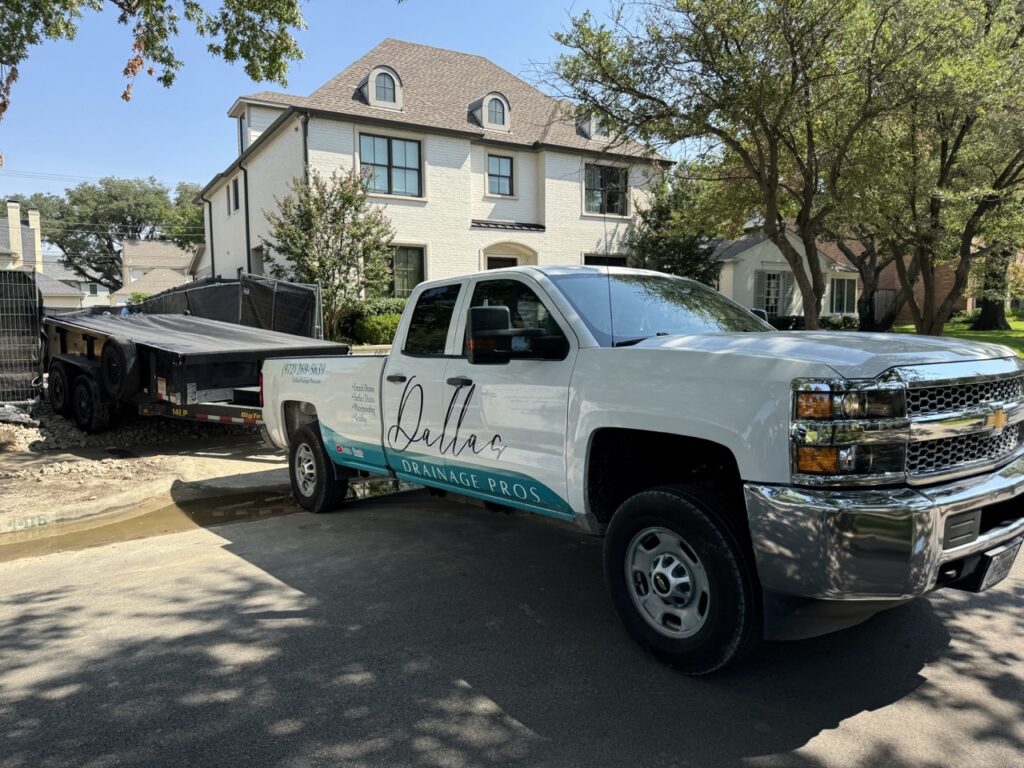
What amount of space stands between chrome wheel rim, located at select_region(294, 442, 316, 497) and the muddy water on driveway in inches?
9.7

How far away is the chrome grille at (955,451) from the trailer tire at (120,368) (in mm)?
8592

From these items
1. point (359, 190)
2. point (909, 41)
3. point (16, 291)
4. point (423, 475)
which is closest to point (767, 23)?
point (909, 41)

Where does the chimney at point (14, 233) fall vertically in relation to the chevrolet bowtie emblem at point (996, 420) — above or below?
above

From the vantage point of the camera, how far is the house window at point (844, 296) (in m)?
35.1

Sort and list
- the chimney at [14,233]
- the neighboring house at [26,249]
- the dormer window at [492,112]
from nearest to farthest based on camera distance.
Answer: the dormer window at [492,112] → the neighboring house at [26,249] → the chimney at [14,233]

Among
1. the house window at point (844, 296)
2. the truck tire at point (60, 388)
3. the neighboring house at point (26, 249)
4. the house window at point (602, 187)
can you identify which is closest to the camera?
the truck tire at point (60, 388)

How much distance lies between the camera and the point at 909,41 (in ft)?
36.9

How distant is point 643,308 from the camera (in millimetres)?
4418

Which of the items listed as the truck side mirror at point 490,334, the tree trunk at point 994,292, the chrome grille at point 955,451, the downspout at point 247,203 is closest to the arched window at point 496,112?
the downspout at point 247,203

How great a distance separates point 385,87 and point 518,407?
847 inches

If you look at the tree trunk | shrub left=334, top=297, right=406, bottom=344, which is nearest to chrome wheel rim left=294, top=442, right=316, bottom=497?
shrub left=334, top=297, right=406, bottom=344

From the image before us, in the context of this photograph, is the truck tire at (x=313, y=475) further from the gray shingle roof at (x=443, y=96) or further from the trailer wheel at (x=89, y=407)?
the gray shingle roof at (x=443, y=96)

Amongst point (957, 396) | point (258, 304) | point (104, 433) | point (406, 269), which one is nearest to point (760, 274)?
point (406, 269)

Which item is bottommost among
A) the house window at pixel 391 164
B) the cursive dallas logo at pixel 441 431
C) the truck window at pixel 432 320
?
the cursive dallas logo at pixel 441 431
